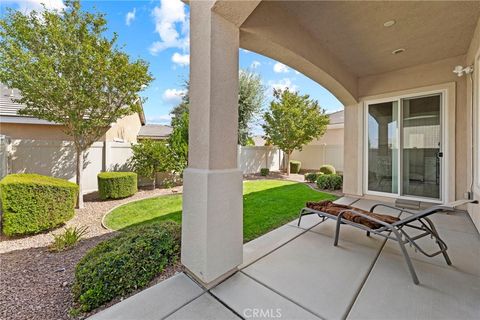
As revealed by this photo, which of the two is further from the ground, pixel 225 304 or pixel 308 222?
pixel 308 222

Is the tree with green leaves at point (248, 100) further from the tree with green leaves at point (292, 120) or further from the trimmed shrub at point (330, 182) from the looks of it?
the trimmed shrub at point (330, 182)

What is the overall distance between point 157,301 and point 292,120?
35.3 ft

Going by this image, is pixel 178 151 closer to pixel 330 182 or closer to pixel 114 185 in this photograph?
pixel 114 185

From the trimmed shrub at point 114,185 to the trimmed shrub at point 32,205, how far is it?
186 cm

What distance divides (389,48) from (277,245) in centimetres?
473

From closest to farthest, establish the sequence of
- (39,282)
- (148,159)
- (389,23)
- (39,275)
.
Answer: (39,282), (39,275), (389,23), (148,159)

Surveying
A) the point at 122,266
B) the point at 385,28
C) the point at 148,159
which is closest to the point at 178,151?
the point at 148,159

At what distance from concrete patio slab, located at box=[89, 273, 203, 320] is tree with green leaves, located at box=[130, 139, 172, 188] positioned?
20.1 ft

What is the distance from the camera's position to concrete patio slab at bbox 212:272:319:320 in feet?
5.67

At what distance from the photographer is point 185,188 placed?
2.24 meters

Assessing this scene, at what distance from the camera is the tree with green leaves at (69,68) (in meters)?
4.93

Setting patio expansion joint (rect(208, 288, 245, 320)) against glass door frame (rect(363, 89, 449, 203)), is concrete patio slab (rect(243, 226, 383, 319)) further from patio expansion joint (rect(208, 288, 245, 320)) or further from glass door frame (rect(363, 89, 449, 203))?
glass door frame (rect(363, 89, 449, 203))

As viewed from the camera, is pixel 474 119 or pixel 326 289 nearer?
pixel 326 289

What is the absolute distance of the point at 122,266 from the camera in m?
2.20
